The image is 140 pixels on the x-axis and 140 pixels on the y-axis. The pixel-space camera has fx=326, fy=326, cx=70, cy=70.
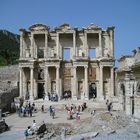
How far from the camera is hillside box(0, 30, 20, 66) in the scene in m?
70.9

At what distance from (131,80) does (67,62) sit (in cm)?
1692

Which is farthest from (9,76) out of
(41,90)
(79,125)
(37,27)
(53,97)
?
(79,125)

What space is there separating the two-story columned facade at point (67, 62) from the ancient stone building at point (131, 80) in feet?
40.1

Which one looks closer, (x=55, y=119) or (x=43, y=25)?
(x=55, y=119)

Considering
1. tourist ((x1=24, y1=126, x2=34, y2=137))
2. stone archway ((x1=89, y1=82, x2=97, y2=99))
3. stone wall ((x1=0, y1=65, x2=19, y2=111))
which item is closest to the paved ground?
tourist ((x1=24, y1=126, x2=34, y2=137))

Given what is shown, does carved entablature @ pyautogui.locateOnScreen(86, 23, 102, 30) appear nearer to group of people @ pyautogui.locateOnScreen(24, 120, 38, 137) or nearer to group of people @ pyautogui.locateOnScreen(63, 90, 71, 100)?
group of people @ pyautogui.locateOnScreen(63, 90, 71, 100)

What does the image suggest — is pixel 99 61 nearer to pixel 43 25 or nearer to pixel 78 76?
pixel 78 76

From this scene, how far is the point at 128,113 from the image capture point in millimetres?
26422

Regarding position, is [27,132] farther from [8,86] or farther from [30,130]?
[8,86]

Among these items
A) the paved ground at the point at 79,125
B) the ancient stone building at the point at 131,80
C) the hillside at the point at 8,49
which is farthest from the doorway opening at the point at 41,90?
the hillside at the point at 8,49

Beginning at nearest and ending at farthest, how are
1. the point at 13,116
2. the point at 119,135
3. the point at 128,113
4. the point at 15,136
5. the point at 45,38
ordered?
the point at 119,135, the point at 15,136, the point at 128,113, the point at 13,116, the point at 45,38

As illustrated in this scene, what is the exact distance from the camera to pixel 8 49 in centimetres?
8794

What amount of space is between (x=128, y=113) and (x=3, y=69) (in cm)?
2577

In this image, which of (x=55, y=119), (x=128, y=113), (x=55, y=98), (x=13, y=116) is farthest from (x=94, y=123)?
(x=55, y=98)
